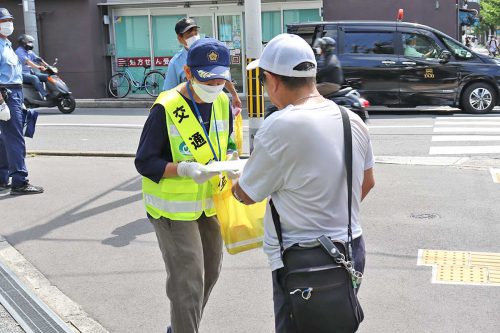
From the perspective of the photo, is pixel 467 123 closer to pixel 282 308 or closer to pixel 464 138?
pixel 464 138

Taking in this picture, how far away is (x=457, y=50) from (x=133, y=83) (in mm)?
9892

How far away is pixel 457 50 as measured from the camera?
15.1m

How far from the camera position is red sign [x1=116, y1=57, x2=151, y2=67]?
2117cm

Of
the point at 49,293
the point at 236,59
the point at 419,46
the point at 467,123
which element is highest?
the point at 419,46

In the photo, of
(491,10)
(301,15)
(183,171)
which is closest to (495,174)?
(183,171)

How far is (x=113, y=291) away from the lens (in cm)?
496

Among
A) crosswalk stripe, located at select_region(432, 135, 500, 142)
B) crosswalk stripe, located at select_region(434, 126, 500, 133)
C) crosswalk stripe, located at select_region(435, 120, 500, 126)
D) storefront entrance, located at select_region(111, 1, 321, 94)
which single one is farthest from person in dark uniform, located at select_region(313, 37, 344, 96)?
storefront entrance, located at select_region(111, 1, 321, 94)

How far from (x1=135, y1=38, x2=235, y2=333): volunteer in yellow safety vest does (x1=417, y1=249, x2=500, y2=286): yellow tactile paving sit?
7.19 ft

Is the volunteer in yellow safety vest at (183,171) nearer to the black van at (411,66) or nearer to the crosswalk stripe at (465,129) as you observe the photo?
the crosswalk stripe at (465,129)

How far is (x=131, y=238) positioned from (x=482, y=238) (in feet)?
10.2

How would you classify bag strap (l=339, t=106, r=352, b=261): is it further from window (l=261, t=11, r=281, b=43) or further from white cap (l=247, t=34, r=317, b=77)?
window (l=261, t=11, r=281, b=43)

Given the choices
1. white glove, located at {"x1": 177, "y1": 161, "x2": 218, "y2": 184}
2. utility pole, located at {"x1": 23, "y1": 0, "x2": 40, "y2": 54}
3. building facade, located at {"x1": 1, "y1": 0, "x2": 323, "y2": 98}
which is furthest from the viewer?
building facade, located at {"x1": 1, "y1": 0, "x2": 323, "y2": 98}

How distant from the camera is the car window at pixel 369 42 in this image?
1513 cm

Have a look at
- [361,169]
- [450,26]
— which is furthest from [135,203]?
[450,26]
